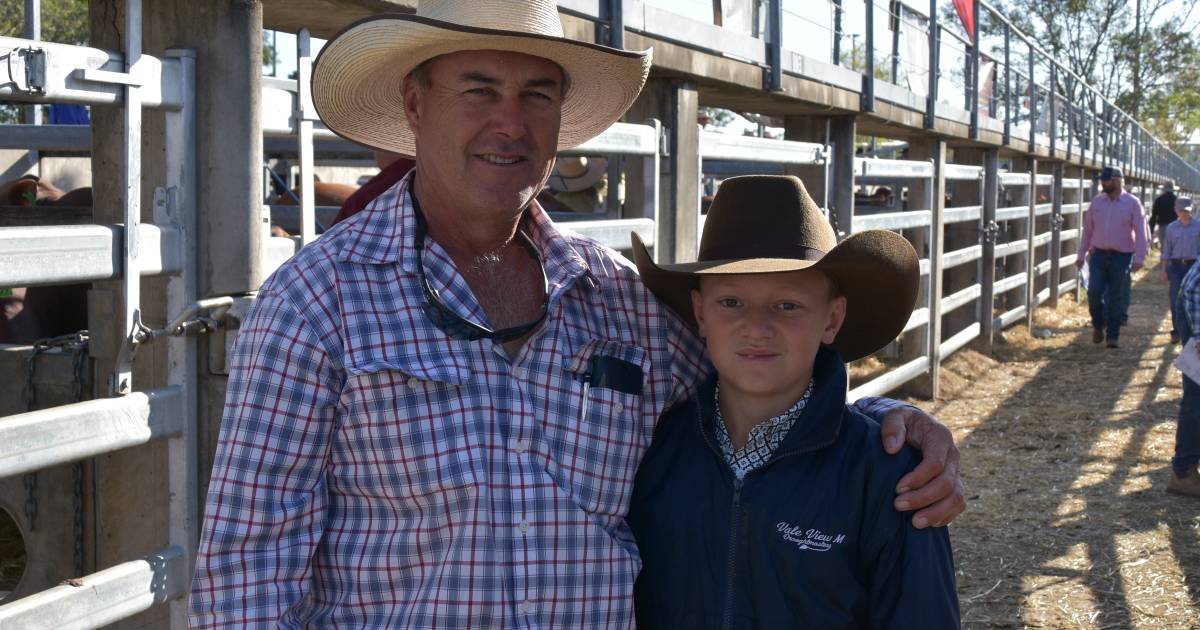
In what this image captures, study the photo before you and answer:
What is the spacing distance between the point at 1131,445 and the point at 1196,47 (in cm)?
4395

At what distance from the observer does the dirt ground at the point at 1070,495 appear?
5047 millimetres

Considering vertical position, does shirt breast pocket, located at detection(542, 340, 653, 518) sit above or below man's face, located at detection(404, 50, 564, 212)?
below

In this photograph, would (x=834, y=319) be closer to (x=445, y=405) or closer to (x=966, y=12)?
(x=445, y=405)

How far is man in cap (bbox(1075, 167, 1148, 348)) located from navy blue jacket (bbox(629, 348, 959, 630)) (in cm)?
1178

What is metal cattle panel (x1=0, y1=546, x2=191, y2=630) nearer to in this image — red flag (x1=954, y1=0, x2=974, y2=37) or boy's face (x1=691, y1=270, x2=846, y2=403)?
boy's face (x1=691, y1=270, x2=846, y2=403)

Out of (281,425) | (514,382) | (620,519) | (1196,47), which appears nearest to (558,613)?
(620,519)

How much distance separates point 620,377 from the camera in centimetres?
208

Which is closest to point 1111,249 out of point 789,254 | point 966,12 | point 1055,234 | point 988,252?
point 988,252

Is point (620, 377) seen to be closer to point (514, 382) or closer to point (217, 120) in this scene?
point (514, 382)

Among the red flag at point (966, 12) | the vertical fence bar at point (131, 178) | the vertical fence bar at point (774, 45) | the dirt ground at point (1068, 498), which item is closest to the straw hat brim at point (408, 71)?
the vertical fence bar at point (131, 178)

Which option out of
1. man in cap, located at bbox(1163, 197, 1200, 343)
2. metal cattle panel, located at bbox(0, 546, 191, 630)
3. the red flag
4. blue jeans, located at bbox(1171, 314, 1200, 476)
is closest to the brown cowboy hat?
metal cattle panel, located at bbox(0, 546, 191, 630)

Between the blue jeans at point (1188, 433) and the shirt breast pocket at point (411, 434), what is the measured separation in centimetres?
577

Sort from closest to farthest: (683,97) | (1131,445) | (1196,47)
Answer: (683,97) < (1131,445) < (1196,47)

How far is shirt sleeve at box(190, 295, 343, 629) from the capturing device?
1.79 m
